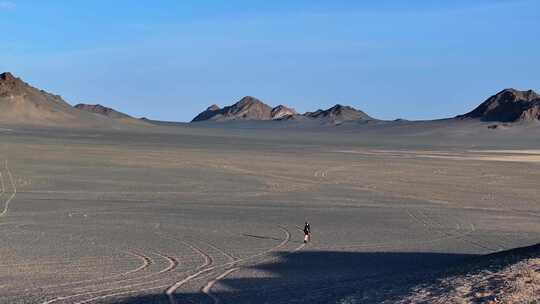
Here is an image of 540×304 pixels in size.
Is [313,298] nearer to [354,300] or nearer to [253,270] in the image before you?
A: [354,300]

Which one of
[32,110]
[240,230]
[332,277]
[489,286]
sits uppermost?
[32,110]

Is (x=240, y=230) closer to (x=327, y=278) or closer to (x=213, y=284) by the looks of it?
(x=327, y=278)

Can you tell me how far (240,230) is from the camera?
20000 millimetres

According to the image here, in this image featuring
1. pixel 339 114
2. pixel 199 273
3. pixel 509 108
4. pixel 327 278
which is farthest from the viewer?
pixel 339 114

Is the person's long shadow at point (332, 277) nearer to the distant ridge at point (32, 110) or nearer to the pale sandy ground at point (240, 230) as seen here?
the pale sandy ground at point (240, 230)

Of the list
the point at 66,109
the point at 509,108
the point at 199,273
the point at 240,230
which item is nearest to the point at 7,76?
the point at 66,109

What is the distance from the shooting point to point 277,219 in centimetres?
2231

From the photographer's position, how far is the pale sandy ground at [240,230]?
1311cm

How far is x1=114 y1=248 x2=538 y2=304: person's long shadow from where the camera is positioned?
1201 cm

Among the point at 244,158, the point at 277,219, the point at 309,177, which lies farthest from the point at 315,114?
the point at 277,219

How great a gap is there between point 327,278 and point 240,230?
601cm

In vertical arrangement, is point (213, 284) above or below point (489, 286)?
below

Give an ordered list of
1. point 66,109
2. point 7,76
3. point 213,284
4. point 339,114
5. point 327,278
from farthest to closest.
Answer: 1. point 339,114
2. point 66,109
3. point 7,76
4. point 327,278
5. point 213,284

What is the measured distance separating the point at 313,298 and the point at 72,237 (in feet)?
24.9
